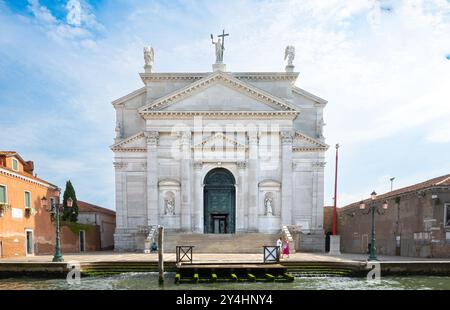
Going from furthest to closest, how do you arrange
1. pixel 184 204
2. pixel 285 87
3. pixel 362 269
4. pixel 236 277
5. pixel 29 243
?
pixel 285 87 → pixel 184 204 → pixel 29 243 → pixel 362 269 → pixel 236 277

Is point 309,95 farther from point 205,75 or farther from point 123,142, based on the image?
point 123,142

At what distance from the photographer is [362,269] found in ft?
58.2

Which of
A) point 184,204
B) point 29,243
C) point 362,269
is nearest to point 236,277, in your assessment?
point 362,269

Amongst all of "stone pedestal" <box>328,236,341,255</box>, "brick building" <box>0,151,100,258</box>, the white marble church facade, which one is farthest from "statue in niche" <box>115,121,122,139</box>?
"stone pedestal" <box>328,236,341,255</box>

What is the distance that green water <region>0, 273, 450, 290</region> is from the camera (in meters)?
15.1

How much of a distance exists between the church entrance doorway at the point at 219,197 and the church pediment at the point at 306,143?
614 cm

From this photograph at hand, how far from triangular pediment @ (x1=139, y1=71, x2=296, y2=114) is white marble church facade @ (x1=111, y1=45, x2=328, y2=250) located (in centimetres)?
8

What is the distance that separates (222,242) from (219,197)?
5.71 metres

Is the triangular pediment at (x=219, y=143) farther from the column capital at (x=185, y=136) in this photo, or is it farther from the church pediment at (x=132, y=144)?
the church pediment at (x=132, y=144)

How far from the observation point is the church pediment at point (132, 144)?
105 ft

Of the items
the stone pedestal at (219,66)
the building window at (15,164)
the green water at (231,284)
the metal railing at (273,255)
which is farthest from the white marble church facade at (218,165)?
the green water at (231,284)

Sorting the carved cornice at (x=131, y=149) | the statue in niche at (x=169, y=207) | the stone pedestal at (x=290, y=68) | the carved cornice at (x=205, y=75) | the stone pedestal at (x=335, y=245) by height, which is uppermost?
the stone pedestal at (x=290, y=68)

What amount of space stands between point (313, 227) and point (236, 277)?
16.8 meters

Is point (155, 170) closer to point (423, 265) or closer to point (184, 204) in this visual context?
point (184, 204)
